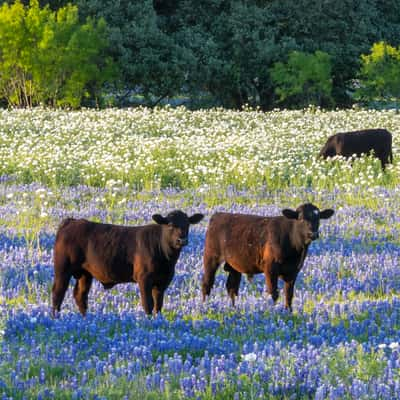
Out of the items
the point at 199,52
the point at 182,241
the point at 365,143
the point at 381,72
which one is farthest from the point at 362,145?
the point at 199,52

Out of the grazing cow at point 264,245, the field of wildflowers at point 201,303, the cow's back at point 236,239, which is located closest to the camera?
the field of wildflowers at point 201,303

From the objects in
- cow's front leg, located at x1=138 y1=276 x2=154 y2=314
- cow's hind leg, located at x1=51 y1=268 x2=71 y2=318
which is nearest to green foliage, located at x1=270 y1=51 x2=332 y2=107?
cow's hind leg, located at x1=51 y1=268 x2=71 y2=318

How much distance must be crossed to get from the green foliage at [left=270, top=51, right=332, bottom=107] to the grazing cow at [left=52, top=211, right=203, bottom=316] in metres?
35.2

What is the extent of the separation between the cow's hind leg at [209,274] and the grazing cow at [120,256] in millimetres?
768

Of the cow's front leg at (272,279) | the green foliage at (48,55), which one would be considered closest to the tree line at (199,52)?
the green foliage at (48,55)

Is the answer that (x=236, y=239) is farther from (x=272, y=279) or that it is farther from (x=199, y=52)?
(x=199, y=52)

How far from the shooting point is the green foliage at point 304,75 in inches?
1690

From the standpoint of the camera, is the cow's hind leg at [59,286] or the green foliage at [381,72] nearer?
the cow's hind leg at [59,286]

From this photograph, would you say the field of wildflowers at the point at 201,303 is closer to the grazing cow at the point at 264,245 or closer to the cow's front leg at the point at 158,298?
the cow's front leg at the point at 158,298

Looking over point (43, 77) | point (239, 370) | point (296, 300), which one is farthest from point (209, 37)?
point (239, 370)

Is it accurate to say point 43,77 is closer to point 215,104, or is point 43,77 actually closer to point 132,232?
point 215,104

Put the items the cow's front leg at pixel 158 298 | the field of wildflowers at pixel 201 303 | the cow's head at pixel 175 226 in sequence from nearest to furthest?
the field of wildflowers at pixel 201 303, the cow's head at pixel 175 226, the cow's front leg at pixel 158 298

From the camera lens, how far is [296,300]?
9219 millimetres

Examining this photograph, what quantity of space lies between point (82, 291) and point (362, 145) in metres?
13.4
